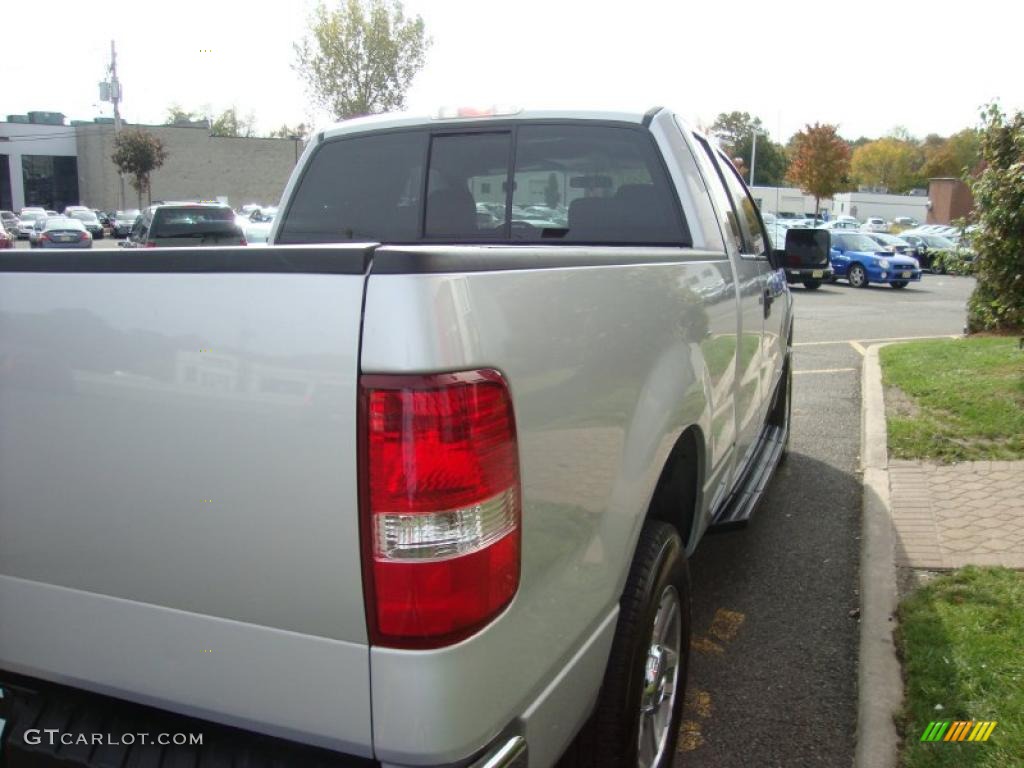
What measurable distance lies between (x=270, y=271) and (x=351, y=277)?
173mm

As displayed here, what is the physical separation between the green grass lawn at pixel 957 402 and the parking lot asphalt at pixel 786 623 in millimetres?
500

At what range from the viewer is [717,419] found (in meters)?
3.26

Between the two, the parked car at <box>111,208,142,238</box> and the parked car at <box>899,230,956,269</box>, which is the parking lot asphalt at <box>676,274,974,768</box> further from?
the parked car at <box>111,208,142,238</box>

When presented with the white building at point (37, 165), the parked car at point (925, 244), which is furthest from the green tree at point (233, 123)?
the parked car at point (925, 244)

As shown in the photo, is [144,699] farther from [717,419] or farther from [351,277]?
[717,419]

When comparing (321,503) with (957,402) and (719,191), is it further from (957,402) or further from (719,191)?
(957,402)

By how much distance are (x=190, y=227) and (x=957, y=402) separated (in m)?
13.9

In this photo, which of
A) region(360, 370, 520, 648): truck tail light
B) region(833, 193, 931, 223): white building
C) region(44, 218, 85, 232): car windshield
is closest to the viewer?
region(360, 370, 520, 648): truck tail light

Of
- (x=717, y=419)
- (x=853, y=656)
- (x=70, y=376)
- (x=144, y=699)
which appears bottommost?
(x=853, y=656)

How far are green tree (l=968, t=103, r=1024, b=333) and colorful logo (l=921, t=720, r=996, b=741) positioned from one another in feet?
17.3

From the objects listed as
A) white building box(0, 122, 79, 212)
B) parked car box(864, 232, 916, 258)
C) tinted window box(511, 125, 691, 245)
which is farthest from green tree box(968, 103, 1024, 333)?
white building box(0, 122, 79, 212)

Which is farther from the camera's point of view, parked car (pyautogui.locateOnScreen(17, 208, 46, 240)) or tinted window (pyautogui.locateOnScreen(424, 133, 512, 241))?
parked car (pyautogui.locateOnScreen(17, 208, 46, 240))

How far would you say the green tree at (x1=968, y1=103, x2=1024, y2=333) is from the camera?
23.8 ft

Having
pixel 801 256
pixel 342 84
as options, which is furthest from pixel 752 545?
pixel 342 84
